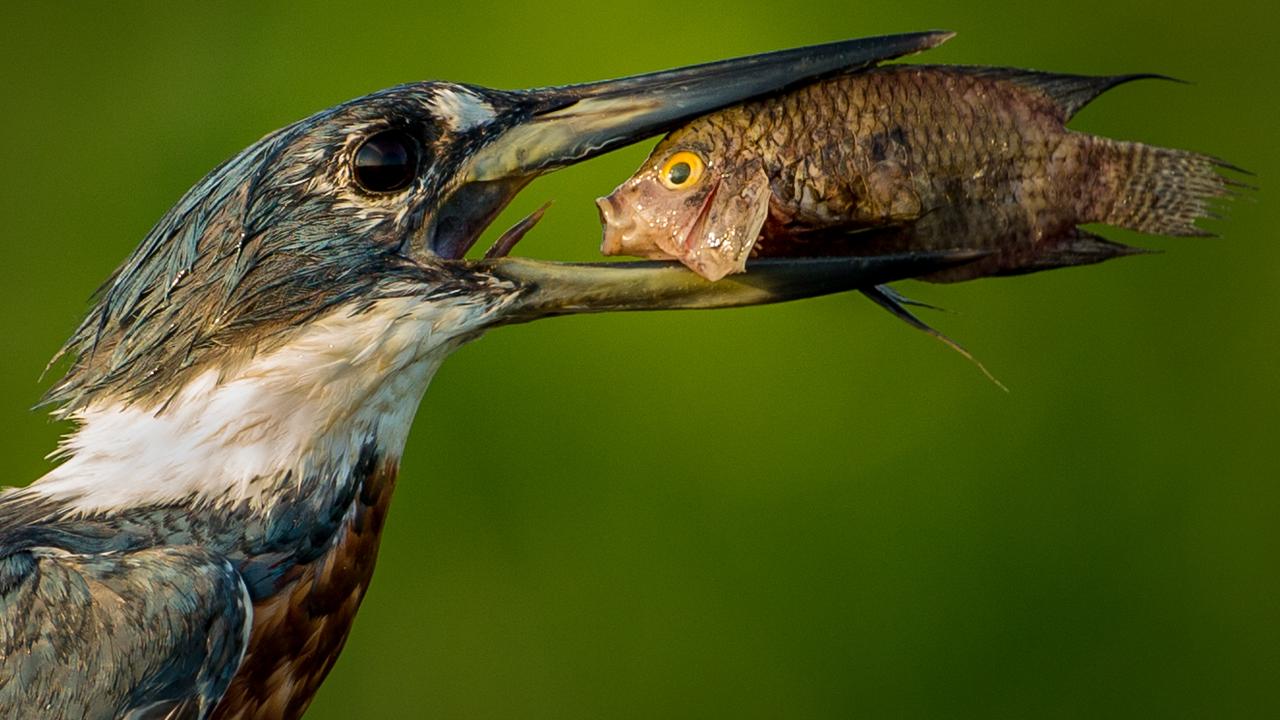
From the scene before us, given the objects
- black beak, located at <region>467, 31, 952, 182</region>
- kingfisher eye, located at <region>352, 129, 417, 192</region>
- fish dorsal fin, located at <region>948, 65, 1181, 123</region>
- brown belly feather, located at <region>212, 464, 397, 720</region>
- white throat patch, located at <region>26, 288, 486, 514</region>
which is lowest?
brown belly feather, located at <region>212, 464, 397, 720</region>

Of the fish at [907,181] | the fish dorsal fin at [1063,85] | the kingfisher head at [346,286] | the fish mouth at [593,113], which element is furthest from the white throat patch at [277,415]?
the fish dorsal fin at [1063,85]

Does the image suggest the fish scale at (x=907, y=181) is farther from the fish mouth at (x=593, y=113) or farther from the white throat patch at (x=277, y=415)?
the white throat patch at (x=277, y=415)

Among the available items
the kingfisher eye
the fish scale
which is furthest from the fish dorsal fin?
the kingfisher eye

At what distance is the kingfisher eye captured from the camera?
1.86 metres

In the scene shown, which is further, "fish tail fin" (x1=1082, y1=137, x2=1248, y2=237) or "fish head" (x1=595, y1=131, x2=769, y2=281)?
→ "fish tail fin" (x1=1082, y1=137, x2=1248, y2=237)

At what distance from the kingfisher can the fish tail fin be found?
0.74 feet

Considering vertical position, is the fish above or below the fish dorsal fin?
below

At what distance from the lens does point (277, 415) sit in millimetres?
1845

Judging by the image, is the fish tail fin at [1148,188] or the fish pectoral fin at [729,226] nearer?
the fish pectoral fin at [729,226]

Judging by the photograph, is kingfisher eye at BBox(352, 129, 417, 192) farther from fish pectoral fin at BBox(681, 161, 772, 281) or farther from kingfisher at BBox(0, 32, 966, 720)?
fish pectoral fin at BBox(681, 161, 772, 281)

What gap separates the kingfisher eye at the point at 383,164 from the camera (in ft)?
6.09

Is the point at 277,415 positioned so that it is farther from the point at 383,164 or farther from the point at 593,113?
the point at 593,113

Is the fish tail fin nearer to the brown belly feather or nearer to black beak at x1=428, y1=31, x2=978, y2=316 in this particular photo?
black beak at x1=428, y1=31, x2=978, y2=316

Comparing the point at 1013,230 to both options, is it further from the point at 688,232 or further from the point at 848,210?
the point at 688,232
